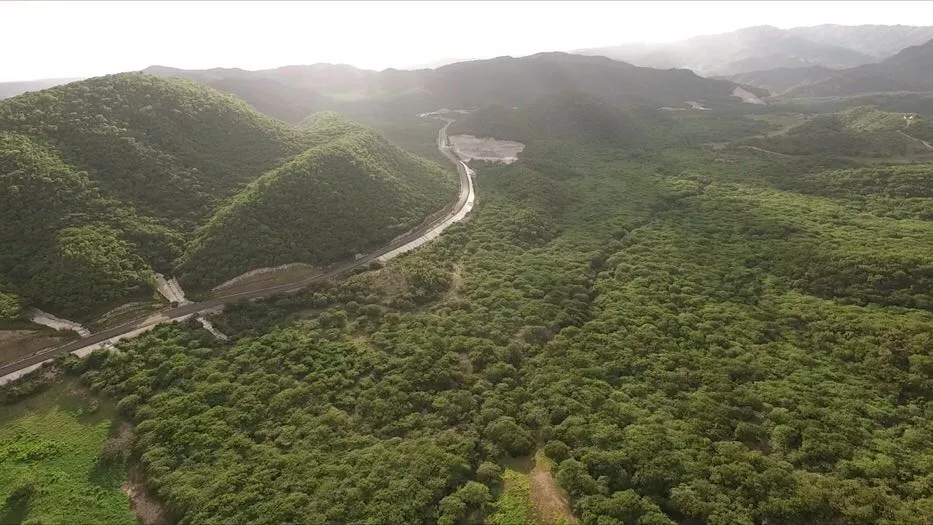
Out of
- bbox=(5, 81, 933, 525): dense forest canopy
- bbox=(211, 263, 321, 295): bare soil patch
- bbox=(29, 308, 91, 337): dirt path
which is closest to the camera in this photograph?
bbox=(5, 81, 933, 525): dense forest canopy

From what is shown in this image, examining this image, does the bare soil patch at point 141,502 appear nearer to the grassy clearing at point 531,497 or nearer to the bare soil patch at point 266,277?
the grassy clearing at point 531,497

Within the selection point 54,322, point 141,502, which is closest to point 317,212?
point 54,322

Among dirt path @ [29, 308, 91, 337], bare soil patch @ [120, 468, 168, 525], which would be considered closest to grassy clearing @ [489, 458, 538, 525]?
bare soil patch @ [120, 468, 168, 525]

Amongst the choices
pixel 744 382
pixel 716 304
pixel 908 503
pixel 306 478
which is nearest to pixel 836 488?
pixel 908 503

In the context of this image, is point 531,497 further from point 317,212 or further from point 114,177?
point 114,177

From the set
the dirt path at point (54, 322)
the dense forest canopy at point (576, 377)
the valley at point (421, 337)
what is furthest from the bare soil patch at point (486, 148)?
the dirt path at point (54, 322)

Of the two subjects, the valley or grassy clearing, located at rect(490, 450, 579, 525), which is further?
the valley

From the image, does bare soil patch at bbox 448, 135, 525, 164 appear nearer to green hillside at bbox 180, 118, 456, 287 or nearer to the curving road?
green hillside at bbox 180, 118, 456, 287
